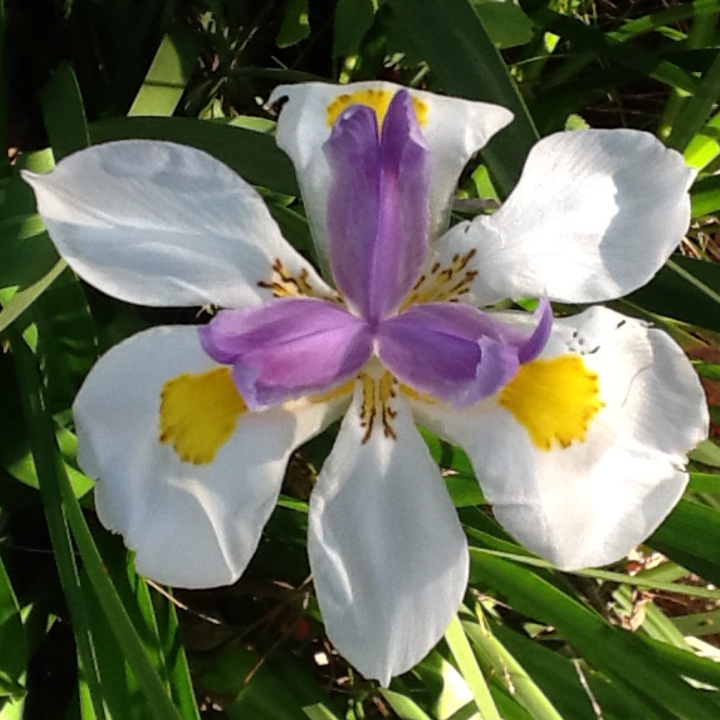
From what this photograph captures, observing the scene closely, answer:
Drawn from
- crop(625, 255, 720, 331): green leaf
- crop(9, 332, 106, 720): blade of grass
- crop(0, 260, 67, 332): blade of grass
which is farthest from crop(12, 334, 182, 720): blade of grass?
crop(625, 255, 720, 331): green leaf

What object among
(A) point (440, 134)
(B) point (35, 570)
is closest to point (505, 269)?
(A) point (440, 134)

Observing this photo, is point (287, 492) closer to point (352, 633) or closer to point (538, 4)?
point (352, 633)

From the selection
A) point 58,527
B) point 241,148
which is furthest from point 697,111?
point 58,527

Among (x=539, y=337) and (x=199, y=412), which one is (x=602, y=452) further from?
(x=199, y=412)

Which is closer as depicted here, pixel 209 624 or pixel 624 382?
pixel 624 382

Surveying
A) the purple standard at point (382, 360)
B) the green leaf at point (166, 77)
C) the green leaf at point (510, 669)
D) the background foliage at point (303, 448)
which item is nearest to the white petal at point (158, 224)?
the purple standard at point (382, 360)

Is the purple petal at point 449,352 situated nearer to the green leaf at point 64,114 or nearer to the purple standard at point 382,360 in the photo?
the purple standard at point 382,360
